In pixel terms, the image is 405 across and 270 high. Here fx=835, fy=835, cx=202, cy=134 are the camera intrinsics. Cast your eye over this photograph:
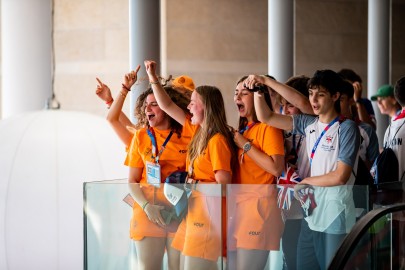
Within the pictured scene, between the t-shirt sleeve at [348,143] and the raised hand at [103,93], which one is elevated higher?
the raised hand at [103,93]

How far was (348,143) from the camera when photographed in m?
5.83

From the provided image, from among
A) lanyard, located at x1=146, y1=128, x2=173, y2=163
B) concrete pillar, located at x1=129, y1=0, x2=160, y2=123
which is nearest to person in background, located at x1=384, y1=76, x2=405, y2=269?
lanyard, located at x1=146, y1=128, x2=173, y2=163

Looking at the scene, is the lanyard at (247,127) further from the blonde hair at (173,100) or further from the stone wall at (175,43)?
the stone wall at (175,43)

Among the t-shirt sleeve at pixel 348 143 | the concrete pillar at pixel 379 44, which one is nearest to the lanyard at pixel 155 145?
the t-shirt sleeve at pixel 348 143

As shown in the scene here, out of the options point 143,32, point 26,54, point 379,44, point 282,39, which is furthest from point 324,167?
point 379,44

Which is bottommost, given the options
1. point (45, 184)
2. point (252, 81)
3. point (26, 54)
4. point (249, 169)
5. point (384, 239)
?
point (384, 239)

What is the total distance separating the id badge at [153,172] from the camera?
6.32 metres

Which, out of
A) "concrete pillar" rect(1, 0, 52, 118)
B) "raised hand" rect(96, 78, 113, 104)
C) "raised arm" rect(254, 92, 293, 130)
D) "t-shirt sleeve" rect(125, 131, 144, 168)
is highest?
"concrete pillar" rect(1, 0, 52, 118)

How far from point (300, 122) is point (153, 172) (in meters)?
1.17

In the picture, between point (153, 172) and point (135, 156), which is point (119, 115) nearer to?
point (135, 156)

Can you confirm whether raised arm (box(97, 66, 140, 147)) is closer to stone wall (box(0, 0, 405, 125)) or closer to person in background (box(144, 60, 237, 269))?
person in background (box(144, 60, 237, 269))

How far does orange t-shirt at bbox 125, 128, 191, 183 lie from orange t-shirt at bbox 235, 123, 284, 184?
584 mm

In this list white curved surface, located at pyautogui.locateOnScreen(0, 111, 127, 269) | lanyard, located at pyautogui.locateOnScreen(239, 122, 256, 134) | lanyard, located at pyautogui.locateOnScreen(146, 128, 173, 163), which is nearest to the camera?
lanyard, located at pyautogui.locateOnScreen(239, 122, 256, 134)

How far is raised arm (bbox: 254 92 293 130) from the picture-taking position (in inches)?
239
